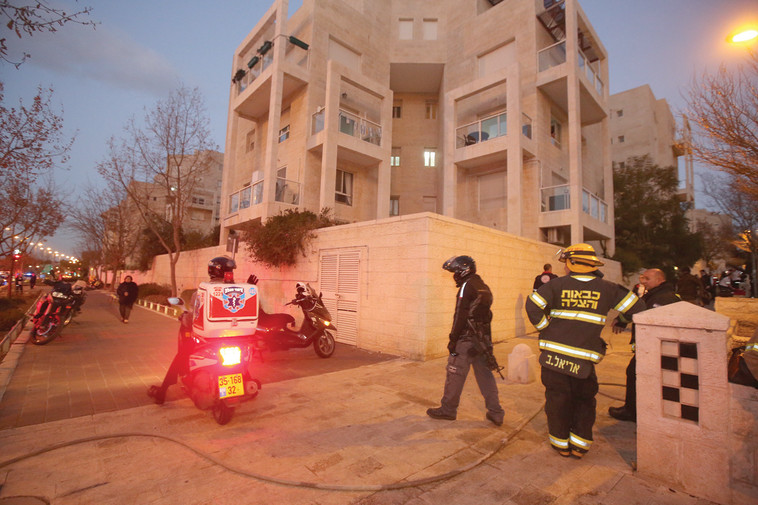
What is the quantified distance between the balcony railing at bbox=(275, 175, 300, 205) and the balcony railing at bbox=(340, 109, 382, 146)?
3299 mm

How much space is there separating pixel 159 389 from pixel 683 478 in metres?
5.17

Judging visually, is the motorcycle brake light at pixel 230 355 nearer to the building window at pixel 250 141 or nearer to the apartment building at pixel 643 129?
the building window at pixel 250 141

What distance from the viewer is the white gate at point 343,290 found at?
27.8 feet

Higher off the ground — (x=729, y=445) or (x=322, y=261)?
(x=322, y=261)

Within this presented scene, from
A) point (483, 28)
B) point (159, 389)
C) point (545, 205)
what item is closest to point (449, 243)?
point (159, 389)

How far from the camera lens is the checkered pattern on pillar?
2533mm

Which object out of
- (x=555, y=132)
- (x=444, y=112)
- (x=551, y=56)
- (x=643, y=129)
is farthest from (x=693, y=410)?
(x=643, y=129)

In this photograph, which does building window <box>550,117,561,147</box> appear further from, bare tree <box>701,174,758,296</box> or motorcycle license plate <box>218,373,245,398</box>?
Answer: motorcycle license plate <box>218,373,245,398</box>

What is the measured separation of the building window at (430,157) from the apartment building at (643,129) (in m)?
23.1

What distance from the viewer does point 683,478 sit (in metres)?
2.55

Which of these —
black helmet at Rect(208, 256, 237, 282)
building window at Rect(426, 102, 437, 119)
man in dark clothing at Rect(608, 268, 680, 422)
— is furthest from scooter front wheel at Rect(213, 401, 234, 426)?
building window at Rect(426, 102, 437, 119)

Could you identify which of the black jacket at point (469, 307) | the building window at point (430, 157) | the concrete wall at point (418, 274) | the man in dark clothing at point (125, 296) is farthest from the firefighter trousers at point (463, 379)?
the building window at point (430, 157)

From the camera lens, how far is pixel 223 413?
362 centimetres

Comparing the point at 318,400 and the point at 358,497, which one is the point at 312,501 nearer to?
the point at 358,497
